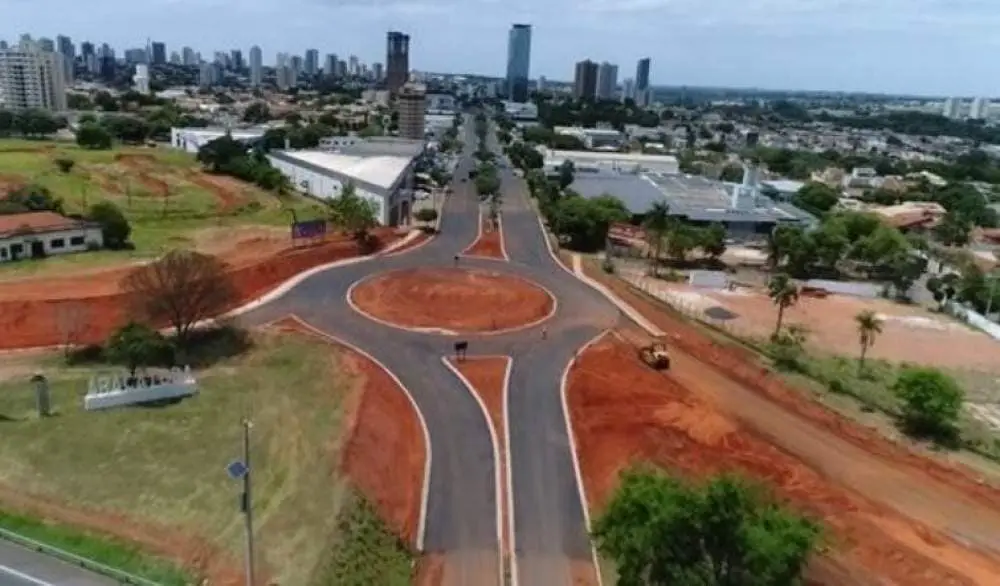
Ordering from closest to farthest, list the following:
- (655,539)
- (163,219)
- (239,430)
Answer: (655,539) → (239,430) → (163,219)

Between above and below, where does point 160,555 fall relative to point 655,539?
below

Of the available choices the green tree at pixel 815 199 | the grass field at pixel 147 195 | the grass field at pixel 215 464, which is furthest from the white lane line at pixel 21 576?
the green tree at pixel 815 199

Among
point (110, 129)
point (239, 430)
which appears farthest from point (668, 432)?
point (110, 129)

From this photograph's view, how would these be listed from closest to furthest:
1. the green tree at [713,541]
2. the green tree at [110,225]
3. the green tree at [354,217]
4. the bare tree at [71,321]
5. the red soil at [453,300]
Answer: the green tree at [713,541], the bare tree at [71,321], the red soil at [453,300], the green tree at [110,225], the green tree at [354,217]

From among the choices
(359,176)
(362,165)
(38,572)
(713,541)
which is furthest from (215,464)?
(362,165)

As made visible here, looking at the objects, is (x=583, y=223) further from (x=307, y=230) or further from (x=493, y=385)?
(x=493, y=385)

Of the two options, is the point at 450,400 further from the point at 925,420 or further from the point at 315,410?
the point at 925,420

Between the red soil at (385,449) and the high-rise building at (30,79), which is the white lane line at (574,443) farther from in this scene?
the high-rise building at (30,79)
